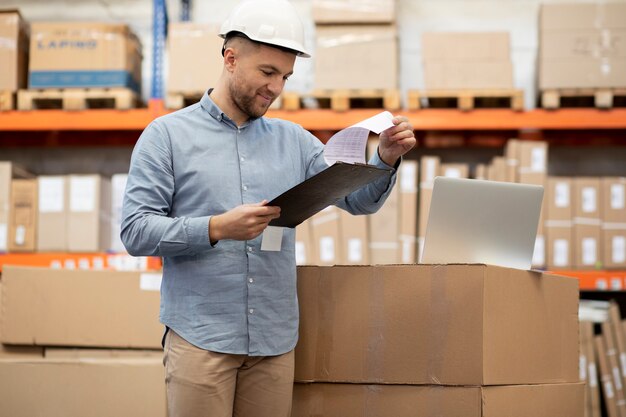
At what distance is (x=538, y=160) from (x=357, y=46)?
1448 mm

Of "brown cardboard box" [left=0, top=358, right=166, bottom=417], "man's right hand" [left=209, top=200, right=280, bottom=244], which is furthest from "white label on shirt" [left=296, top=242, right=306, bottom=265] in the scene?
"man's right hand" [left=209, top=200, right=280, bottom=244]

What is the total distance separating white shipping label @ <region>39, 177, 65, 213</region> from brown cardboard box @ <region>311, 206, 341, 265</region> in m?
1.79

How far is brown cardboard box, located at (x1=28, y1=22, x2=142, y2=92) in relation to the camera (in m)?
5.81

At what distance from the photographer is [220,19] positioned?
22.1 feet

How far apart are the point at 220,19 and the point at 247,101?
449 centimetres

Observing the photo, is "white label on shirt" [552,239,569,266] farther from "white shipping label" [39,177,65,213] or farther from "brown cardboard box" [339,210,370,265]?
"white shipping label" [39,177,65,213]

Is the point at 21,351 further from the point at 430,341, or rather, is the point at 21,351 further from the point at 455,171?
the point at 455,171

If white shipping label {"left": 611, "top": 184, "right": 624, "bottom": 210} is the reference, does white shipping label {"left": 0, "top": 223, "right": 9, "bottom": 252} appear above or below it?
below

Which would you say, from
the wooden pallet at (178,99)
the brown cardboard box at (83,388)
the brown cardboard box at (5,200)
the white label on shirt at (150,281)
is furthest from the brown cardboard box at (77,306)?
the wooden pallet at (178,99)

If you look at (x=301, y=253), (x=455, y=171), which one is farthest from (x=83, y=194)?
(x=455, y=171)

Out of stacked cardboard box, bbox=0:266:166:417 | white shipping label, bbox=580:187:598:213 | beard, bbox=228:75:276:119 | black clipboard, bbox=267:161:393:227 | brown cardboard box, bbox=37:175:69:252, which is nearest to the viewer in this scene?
black clipboard, bbox=267:161:393:227

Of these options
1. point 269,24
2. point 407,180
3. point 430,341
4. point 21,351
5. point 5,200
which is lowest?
point 21,351

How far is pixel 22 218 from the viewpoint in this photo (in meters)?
5.68

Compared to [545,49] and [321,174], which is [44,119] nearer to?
[545,49]
